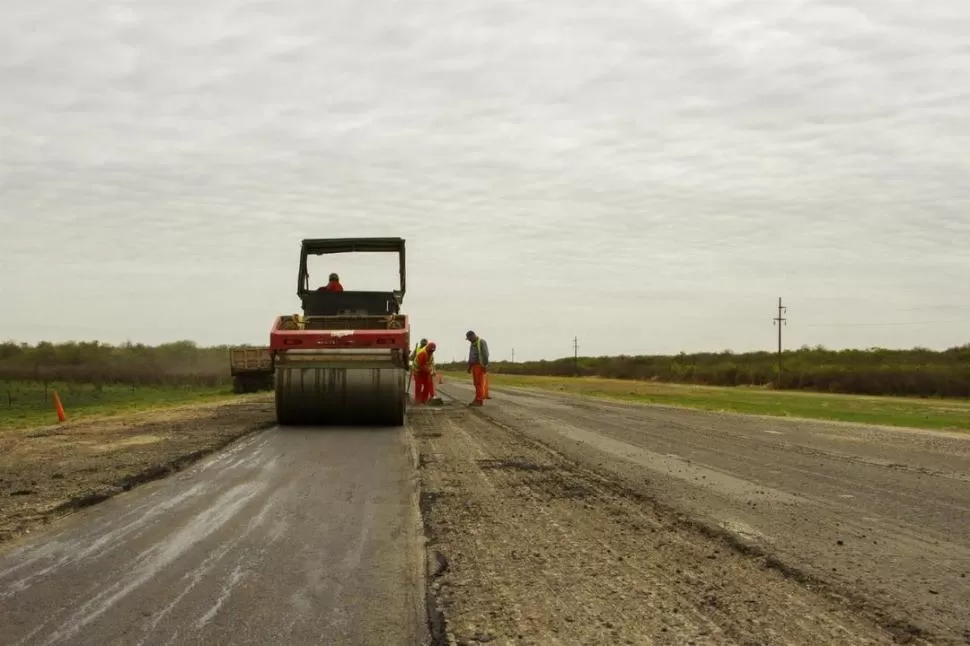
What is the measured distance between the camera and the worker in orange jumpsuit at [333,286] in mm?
18734

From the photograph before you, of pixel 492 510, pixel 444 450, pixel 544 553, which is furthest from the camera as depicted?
pixel 444 450

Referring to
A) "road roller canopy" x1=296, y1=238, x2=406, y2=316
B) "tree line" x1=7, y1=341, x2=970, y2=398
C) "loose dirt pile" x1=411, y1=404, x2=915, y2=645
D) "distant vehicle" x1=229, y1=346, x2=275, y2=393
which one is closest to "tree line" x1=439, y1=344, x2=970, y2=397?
"tree line" x1=7, y1=341, x2=970, y2=398

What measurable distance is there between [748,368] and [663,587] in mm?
73961

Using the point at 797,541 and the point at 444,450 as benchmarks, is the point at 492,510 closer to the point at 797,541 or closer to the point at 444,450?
the point at 797,541

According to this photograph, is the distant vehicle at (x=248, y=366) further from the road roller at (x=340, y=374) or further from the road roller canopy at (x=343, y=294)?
the road roller at (x=340, y=374)

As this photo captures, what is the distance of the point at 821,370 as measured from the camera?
65375 mm

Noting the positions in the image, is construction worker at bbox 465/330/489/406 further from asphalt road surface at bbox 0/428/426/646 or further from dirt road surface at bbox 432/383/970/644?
asphalt road surface at bbox 0/428/426/646

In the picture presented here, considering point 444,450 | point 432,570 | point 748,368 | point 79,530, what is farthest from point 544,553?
point 748,368

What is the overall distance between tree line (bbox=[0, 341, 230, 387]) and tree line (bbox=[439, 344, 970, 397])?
1588 inches

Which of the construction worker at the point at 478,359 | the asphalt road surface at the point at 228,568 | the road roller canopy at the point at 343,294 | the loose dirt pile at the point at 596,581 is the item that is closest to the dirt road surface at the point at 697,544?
the loose dirt pile at the point at 596,581

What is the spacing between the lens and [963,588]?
5375 millimetres

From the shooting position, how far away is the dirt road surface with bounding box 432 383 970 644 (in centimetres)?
461

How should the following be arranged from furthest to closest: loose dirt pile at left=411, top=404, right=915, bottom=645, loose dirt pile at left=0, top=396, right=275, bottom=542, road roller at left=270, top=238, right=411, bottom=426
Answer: road roller at left=270, top=238, right=411, bottom=426, loose dirt pile at left=0, top=396, right=275, bottom=542, loose dirt pile at left=411, top=404, right=915, bottom=645

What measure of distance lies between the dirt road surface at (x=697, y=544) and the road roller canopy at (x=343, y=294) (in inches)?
228
